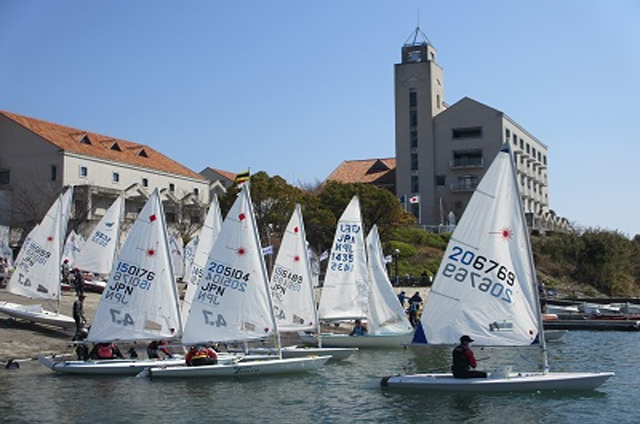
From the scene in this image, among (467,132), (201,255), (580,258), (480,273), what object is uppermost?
(467,132)

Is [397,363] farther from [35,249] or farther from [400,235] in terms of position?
[400,235]

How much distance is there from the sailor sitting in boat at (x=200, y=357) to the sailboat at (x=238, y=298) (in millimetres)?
242

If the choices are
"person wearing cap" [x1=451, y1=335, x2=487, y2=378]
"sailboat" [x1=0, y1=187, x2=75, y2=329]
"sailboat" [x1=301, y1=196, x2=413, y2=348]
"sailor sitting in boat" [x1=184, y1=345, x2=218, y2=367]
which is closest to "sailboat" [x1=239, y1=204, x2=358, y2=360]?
"sailboat" [x1=301, y1=196, x2=413, y2=348]

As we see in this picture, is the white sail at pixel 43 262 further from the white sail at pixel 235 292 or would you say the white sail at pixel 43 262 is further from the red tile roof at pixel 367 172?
the red tile roof at pixel 367 172

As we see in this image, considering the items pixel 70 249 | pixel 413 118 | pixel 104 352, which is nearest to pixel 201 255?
pixel 104 352

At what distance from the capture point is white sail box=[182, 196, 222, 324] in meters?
29.8

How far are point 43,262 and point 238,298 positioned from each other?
39.3ft

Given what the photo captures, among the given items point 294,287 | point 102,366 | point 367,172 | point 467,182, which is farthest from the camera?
point 367,172

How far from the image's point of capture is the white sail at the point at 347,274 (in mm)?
33500

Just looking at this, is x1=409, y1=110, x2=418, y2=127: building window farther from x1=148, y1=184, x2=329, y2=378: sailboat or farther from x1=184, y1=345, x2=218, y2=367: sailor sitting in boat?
x1=184, y1=345, x2=218, y2=367: sailor sitting in boat

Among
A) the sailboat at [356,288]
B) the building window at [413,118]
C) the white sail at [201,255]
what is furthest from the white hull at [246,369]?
the building window at [413,118]

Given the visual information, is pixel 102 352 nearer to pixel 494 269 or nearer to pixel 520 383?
pixel 494 269

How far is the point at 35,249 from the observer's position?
32.6 metres

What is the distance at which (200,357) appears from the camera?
77.9 ft
